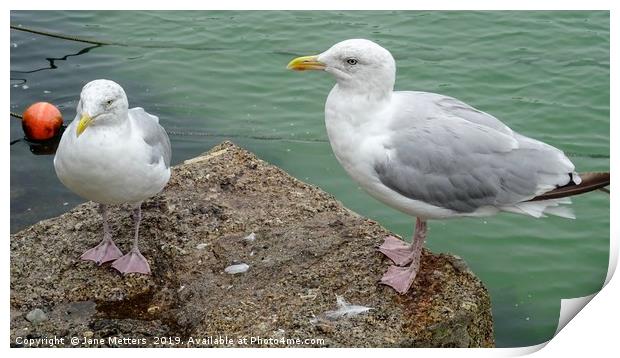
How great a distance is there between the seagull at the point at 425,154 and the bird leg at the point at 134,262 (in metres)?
0.97

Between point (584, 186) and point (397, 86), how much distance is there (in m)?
1.25

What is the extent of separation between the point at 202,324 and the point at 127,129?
0.80 m

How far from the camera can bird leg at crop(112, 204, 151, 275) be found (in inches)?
132

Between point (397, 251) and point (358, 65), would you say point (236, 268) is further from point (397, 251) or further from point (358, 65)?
point (358, 65)

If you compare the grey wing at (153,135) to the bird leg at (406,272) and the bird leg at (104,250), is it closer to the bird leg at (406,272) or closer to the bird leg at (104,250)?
→ the bird leg at (104,250)

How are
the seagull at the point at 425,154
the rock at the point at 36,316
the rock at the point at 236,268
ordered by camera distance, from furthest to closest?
the rock at the point at 236,268
the rock at the point at 36,316
the seagull at the point at 425,154

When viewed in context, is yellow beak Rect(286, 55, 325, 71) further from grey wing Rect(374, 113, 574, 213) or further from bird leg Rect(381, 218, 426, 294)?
bird leg Rect(381, 218, 426, 294)

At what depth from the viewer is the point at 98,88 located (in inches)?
115

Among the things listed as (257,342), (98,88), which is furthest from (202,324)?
(98,88)

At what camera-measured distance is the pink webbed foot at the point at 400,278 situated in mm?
3174

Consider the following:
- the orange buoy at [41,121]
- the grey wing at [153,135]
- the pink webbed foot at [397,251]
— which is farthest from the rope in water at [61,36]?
the pink webbed foot at [397,251]

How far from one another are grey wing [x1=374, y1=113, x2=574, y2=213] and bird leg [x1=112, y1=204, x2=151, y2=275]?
110 cm

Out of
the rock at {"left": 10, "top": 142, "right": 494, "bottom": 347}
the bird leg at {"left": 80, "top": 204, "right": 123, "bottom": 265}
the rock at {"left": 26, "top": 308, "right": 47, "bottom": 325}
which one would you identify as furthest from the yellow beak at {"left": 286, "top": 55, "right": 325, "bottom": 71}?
the rock at {"left": 26, "top": 308, "right": 47, "bottom": 325}

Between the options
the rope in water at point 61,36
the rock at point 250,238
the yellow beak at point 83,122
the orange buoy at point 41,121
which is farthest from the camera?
the orange buoy at point 41,121
